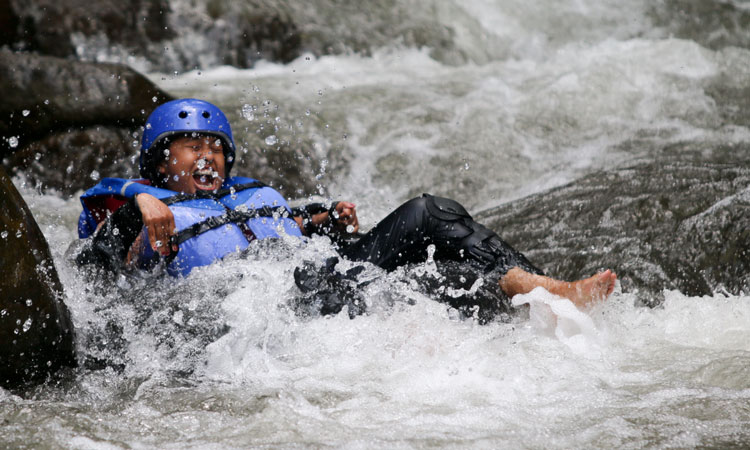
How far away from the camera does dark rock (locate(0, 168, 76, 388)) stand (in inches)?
137

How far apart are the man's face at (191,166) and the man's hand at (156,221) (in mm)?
636

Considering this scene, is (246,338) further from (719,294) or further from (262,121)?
(262,121)

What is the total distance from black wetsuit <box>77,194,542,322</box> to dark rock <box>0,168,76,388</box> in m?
0.44

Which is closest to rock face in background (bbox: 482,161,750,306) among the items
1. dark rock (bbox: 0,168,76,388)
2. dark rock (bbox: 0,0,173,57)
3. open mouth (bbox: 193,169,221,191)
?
open mouth (bbox: 193,169,221,191)

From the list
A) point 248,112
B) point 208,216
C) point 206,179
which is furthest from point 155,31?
point 208,216

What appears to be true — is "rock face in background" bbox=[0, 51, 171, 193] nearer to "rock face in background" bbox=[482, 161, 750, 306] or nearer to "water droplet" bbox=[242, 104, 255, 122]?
"water droplet" bbox=[242, 104, 255, 122]

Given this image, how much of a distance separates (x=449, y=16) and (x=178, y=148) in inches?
322

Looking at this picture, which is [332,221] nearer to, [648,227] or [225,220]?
[225,220]

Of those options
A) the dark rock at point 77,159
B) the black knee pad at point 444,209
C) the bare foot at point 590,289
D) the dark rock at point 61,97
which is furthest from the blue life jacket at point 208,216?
the dark rock at point 61,97

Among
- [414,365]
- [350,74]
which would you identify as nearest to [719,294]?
[414,365]

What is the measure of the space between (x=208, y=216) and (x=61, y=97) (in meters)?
3.36

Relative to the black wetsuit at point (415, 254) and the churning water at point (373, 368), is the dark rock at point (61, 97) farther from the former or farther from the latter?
the black wetsuit at point (415, 254)

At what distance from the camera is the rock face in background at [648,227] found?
499 centimetres

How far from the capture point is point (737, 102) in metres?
8.67
